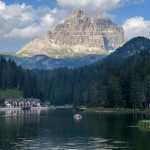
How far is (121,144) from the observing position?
10931 centimetres

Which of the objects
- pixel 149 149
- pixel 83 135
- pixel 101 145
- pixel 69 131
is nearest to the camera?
pixel 149 149

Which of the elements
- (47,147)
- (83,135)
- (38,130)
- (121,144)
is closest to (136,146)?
(121,144)

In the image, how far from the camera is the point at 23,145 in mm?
109188

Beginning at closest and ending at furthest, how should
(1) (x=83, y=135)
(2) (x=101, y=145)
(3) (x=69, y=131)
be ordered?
(2) (x=101, y=145) < (1) (x=83, y=135) < (3) (x=69, y=131)

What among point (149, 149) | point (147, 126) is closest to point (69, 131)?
point (147, 126)

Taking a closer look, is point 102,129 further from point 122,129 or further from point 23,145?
point 23,145

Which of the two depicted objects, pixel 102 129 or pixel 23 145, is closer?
pixel 23 145

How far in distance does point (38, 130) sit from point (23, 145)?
40.3 meters

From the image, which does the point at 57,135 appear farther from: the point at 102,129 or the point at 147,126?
the point at 147,126

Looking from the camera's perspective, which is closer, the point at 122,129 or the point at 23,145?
the point at 23,145

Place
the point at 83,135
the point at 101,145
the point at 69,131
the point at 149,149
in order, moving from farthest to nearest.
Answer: the point at 69,131 < the point at 83,135 < the point at 101,145 < the point at 149,149

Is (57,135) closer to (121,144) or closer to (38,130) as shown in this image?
(38,130)

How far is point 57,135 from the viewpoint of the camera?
13262 centimetres

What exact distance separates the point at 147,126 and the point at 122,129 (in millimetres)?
8481
